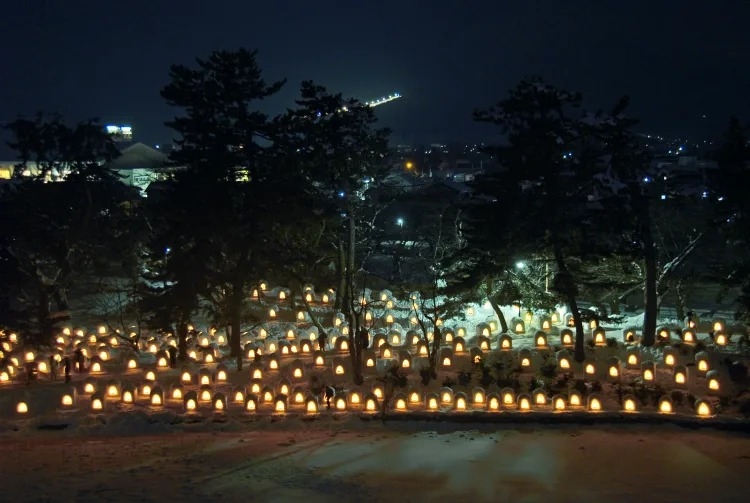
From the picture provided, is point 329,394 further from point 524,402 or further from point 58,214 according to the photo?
point 58,214

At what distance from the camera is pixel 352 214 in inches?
841

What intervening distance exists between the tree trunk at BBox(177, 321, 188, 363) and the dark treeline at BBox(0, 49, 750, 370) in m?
0.04

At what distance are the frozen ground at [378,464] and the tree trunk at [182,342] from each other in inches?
198

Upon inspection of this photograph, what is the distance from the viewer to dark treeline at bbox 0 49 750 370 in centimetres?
1661

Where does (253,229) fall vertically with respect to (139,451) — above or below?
above

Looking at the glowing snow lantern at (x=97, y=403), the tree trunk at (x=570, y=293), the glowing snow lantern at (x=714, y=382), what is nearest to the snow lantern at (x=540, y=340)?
the tree trunk at (x=570, y=293)

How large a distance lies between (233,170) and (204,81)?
96.8 inches

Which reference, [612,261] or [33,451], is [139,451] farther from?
[612,261]

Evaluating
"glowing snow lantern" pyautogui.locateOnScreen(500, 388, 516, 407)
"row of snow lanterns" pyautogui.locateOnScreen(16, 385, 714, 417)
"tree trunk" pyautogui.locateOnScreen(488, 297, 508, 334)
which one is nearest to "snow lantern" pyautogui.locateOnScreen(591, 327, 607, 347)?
"tree trunk" pyautogui.locateOnScreen(488, 297, 508, 334)

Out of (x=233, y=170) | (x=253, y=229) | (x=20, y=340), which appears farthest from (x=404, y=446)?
(x=20, y=340)

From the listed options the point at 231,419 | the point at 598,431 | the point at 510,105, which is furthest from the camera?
the point at 510,105

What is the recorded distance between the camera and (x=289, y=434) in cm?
1338

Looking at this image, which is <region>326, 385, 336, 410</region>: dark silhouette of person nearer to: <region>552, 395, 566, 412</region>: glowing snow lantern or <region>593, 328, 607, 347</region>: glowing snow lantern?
<region>552, 395, 566, 412</region>: glowing snow lantern

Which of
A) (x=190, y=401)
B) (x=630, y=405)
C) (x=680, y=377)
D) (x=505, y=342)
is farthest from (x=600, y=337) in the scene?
(x=190, y=401)
